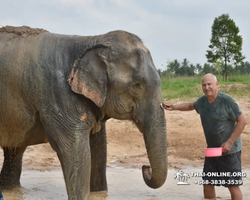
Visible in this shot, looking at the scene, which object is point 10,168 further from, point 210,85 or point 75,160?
point 210,85

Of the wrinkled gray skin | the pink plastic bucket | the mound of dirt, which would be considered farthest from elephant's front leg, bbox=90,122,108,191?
the pink plastic bucket

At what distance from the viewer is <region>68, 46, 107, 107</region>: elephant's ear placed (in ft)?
16.3

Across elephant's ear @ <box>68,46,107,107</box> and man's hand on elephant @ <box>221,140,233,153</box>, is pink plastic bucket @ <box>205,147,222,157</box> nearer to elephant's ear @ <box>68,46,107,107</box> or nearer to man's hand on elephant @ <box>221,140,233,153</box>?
man's hand on elephant @ <box>221,140,233,153</box>

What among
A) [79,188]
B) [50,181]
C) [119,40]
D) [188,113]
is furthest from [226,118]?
[188,113]

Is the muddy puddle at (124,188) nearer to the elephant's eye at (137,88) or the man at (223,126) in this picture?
the man at (223,126)

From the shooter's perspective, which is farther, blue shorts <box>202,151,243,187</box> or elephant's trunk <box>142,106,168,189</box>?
blue shorts <box>202,151,243,187</box>

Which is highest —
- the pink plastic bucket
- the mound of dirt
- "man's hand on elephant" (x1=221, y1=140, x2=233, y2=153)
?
the mound of dirt

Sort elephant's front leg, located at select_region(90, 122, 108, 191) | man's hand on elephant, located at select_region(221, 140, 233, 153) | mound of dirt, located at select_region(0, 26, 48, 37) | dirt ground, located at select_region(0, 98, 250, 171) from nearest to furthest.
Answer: man's hand on elephant, located at select_region(221, 140, 233, 153), mound of dirt, located at select_region(0, 26, 48, 37), elephant's front leg, located at select_region(90, 122, 108, 191), dirt ground, located at select_region(0, 98, 250, 171)

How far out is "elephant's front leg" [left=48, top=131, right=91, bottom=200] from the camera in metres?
5.01

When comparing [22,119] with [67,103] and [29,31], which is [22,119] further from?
[29,31]

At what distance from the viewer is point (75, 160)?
5.02 metres

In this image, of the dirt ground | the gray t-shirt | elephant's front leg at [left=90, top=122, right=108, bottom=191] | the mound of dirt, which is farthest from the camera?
the dirt ground

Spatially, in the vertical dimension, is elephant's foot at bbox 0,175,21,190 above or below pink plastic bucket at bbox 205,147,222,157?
below

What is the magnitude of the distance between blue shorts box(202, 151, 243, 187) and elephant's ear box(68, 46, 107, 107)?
4.68ft
